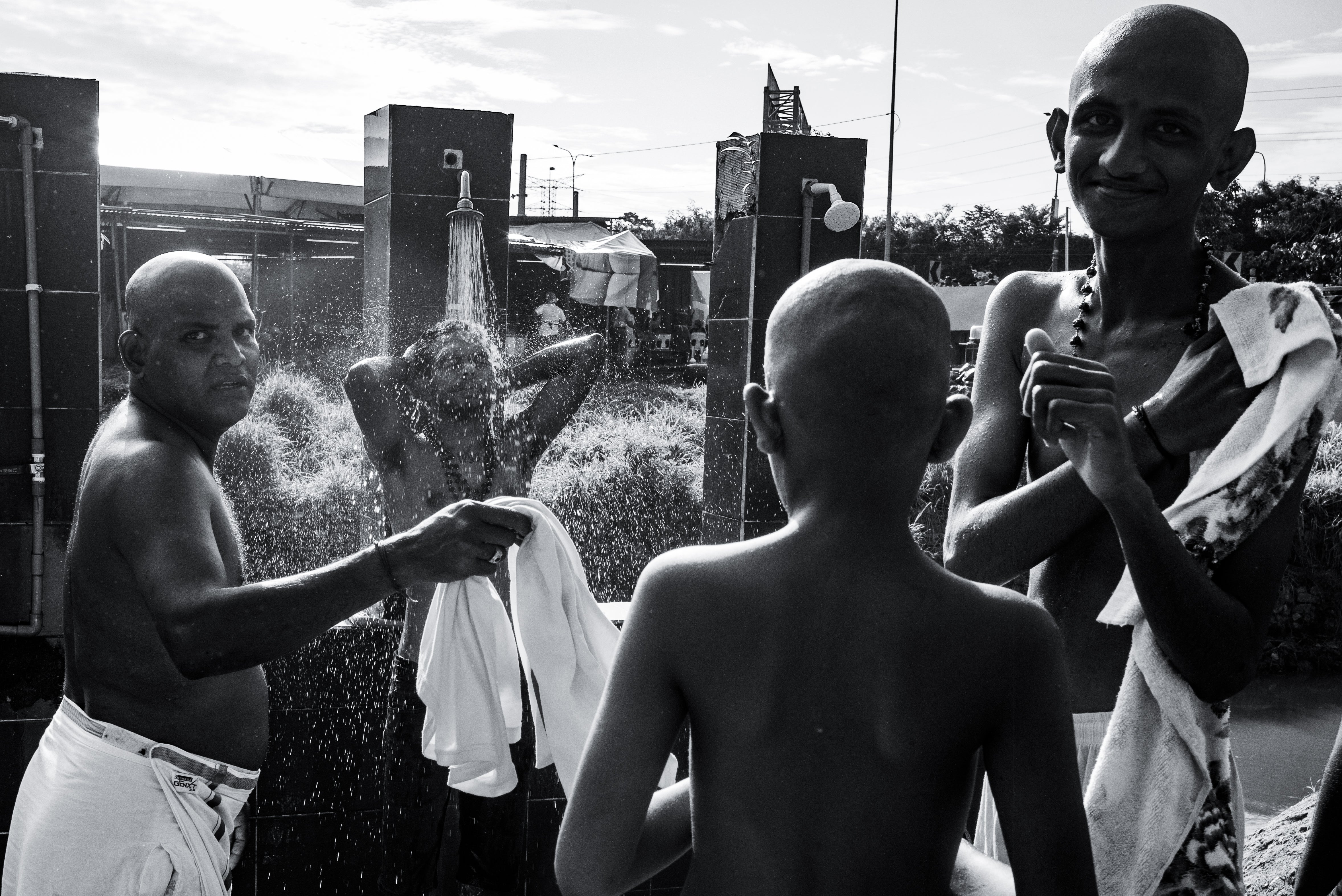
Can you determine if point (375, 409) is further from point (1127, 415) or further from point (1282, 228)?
point (1282, 228)

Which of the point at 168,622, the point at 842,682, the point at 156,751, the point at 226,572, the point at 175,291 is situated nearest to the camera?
the point at 842,682

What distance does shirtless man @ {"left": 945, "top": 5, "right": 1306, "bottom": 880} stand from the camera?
1.44 m

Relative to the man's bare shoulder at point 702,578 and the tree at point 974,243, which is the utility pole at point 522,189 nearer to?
the tree at point 974,243

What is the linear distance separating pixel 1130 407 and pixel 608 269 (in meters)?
15.5

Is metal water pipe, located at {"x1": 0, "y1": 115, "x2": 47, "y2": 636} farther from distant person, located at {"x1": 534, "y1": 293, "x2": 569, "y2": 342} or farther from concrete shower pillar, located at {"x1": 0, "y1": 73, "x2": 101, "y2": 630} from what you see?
distant person, located at {"x1": 534, "y1": 293, "x2": 569, "y2": 342}

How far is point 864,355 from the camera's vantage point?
3.96 ft

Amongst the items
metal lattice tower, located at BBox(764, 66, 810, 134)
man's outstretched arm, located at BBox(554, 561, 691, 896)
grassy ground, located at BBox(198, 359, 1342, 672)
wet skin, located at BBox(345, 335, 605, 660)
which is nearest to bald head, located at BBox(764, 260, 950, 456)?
man's outstretched arm, located at BBox(554, 561, 691, 896)

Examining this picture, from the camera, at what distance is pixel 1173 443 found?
1.57 meters

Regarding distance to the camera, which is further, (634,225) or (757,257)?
(634,225)

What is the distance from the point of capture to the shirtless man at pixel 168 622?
2.21 meters

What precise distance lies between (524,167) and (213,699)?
3629cm

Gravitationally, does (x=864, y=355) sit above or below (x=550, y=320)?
above

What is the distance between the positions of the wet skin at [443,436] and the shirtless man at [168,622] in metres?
1.74

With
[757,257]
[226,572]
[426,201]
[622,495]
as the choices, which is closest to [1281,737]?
[757,257]
